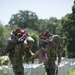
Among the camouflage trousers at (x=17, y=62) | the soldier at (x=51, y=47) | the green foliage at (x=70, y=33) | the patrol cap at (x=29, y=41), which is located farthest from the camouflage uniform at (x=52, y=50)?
the green foliage at (x=70, y=33)

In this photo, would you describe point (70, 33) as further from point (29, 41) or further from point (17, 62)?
point (29, 41)

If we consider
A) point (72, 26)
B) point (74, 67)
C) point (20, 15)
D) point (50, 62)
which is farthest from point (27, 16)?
point (50, 62)

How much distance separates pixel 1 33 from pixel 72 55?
50.4 feet

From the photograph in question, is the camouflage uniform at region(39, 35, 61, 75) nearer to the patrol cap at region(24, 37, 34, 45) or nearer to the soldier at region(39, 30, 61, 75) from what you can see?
the soldier at region(39, 30, 61, 75)

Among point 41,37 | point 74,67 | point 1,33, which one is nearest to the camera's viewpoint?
point 41,37

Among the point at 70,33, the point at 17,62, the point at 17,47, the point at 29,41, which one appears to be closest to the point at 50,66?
the point at 17,62

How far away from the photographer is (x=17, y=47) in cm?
955

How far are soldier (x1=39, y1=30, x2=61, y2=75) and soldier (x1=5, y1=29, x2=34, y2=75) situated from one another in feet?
8.82

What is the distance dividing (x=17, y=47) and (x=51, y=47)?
11.2 feet

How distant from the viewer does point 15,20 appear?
14250 centimetres

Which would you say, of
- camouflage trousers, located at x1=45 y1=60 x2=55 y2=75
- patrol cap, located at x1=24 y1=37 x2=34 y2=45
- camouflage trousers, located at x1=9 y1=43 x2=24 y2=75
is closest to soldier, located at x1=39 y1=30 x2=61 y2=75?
camouflage trousers, located at x1=45 y1=60 x2=55 y2=75

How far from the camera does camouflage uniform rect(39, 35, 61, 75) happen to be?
496 inches

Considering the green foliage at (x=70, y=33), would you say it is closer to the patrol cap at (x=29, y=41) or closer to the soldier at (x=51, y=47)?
the soldier at (x=51, y=47)

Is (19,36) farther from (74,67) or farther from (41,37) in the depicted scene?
(74,67)
